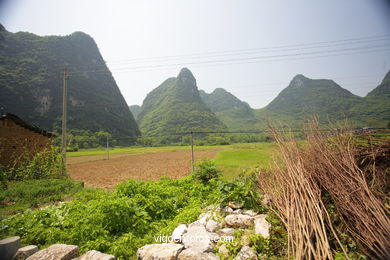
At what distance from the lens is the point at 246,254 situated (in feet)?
6.45

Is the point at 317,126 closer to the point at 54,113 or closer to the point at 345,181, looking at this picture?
the point at 345,181

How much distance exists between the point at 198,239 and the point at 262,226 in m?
0.99

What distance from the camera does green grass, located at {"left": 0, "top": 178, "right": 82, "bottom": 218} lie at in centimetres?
481

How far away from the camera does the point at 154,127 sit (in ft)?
273

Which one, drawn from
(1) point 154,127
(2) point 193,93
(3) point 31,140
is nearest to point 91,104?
(1) point 154,127

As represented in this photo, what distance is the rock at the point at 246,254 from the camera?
1938mm

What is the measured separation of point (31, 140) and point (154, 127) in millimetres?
74213

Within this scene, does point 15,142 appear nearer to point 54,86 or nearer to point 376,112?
point 376,112

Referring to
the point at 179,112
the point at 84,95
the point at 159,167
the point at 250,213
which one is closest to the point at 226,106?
the point at 179,112

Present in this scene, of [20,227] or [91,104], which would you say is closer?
[20,227]

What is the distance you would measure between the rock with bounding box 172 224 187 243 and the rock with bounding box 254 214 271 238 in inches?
46.4

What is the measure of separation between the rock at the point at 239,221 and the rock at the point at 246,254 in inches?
25.2

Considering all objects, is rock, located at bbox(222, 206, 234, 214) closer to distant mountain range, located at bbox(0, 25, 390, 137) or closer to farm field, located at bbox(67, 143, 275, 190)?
farm field, located at bbox(67, 143, 275, 190)

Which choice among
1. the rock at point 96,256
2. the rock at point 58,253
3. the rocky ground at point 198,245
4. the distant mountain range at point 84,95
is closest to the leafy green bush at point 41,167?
the rocky ground at point 198,245
